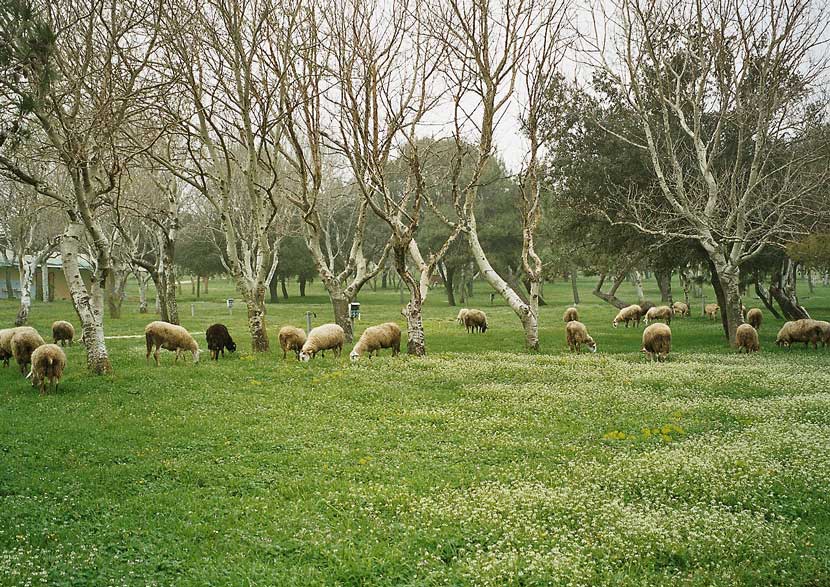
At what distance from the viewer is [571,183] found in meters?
31.4

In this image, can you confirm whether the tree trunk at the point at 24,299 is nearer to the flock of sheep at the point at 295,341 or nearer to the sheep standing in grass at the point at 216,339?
the flock of sheep at the point at 295,341

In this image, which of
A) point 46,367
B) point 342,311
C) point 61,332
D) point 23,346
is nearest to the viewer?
point 46,367

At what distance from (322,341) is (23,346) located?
9.24 m

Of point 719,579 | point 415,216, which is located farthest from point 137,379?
point 719,579

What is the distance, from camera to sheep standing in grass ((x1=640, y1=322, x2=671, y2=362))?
73.6 feet

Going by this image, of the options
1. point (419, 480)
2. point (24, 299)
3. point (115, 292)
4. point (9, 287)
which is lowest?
point (419, 480)

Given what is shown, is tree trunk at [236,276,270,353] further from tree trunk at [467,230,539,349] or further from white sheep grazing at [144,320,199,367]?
tree trunk at [467,230,539,349]

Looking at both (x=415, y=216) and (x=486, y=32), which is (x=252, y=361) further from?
(x=486, y=32)

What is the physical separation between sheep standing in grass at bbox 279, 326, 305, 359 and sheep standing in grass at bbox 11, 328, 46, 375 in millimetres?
7662

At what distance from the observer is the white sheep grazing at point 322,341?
22.3m

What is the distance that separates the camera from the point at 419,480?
31.6 ft

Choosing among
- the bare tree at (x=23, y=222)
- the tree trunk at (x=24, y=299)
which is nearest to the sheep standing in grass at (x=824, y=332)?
the bare tree at (x=23, y=222)

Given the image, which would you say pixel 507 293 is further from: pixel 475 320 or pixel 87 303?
pixel 87 303

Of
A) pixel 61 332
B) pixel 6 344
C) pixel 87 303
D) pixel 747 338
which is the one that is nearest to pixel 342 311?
pixel 87 303
